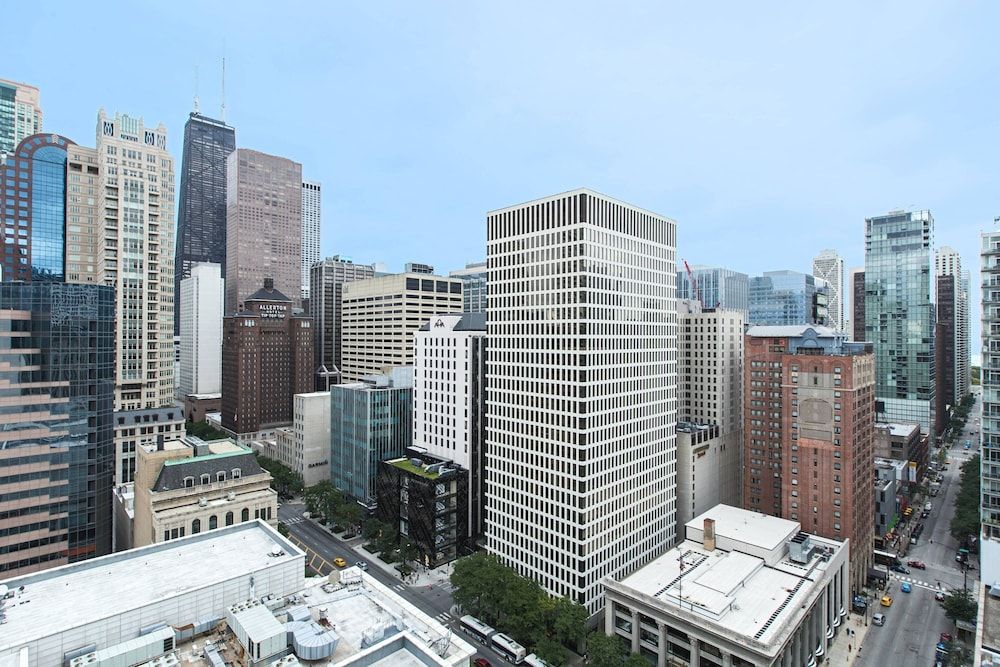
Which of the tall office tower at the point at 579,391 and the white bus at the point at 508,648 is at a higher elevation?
the tall office tower at the point at 579,391

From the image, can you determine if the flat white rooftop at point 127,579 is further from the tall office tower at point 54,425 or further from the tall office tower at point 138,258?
the tall office tower at point 138,258

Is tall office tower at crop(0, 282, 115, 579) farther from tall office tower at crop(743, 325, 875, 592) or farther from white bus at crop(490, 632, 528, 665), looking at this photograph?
tall office tower at crop(743, 325, 875, 592)

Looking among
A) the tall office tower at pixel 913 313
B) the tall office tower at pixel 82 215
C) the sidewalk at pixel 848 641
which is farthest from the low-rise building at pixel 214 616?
the tall office tower at pixel 913 313

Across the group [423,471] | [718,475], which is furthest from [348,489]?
[718,475]

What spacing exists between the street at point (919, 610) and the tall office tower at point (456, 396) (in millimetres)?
74776

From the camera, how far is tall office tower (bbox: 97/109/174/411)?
467 ft

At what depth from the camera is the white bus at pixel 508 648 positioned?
77.3 metres

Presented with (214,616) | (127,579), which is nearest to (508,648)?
(214,616)

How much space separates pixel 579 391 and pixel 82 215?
157 meters

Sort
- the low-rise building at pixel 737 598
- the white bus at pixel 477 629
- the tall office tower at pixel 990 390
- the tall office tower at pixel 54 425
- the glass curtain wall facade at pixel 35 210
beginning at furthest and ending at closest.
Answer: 1. the glass curtain wall facade at pixel 35 210
2. the tall office tower at pixel 990 390
3. the white bus at pixel 477 629
4. the tall office tower at pixel 54 425
5. the low-rise building at pixel 737 598

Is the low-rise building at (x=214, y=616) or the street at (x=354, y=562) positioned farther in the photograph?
the street at (x=354, y=562)

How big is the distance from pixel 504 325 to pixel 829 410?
2577 inches

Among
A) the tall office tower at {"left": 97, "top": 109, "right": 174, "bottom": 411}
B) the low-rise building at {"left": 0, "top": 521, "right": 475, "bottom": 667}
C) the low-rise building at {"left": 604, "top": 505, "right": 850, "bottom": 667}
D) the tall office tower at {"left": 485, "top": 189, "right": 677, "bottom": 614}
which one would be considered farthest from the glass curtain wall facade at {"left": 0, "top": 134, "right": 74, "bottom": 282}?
the low-rise building at {"left": 604, "top": 505, "right": 850, "bottom": 667}

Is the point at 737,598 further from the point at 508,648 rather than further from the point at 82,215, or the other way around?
the point at 82,215
